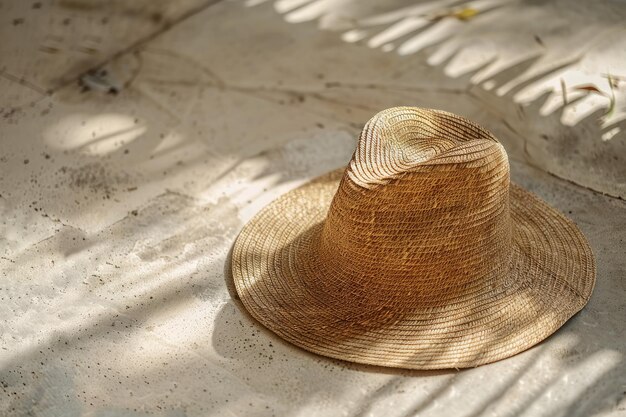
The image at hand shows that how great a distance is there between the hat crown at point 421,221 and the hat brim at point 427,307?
7cm

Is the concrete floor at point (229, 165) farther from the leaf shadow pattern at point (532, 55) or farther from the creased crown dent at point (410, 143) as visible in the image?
the creased crown dent at point (410, 143)

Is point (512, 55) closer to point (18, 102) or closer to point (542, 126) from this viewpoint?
point (542, 126)

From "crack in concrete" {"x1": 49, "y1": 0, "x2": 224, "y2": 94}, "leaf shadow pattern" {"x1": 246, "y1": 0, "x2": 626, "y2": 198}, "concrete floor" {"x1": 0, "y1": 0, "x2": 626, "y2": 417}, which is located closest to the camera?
"concrete floor" {"x1": 0, "y1": 0, "x2": 626, "y2": 417}

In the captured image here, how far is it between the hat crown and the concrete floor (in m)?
0.33

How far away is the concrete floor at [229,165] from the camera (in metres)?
3.13

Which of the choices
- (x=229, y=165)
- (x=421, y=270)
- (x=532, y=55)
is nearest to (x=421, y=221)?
(x=421, y=270)

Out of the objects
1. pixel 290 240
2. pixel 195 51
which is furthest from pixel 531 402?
pixel 195 51

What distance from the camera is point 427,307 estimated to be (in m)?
3.27

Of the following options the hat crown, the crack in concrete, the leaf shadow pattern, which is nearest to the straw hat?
the hat crown

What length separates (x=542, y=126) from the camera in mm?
4340

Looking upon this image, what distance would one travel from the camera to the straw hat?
3.16 m

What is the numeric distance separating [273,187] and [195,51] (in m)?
1.29

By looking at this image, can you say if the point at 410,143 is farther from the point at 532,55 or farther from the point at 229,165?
the point at 532,55

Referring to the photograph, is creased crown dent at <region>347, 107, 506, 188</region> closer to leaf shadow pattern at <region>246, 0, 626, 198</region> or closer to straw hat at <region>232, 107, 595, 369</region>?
straw hat at <region>232, 107, 595, 369</region>
